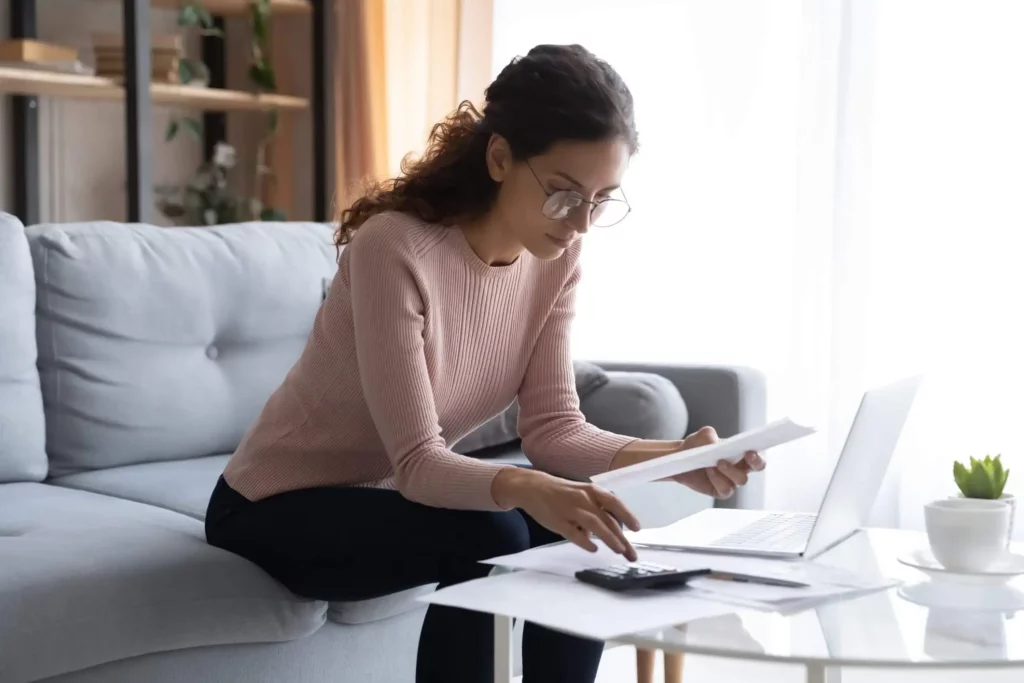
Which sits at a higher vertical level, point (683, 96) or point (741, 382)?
point (683, 96)

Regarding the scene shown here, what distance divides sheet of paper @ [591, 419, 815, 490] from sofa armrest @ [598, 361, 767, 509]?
A: 1.13m

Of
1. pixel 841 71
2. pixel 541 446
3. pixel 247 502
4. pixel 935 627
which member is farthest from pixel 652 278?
pixel 935 627

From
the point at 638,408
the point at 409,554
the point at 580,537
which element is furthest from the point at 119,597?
the point at 638,408

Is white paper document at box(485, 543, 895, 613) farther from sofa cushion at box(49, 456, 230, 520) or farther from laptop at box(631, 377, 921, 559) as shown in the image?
sofa cushion at box(49, 456, 230, 520)

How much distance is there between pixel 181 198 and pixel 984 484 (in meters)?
2.53

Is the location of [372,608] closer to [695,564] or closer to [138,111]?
[695,564]

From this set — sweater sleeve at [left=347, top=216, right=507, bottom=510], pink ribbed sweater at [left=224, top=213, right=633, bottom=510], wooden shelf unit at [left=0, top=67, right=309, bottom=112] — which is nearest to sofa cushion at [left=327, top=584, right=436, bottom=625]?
pink ribbed sweater at [left=224, top=213, right=633, bottom=510]

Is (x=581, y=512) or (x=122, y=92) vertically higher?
(x=122, y=92)

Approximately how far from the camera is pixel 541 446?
1590 millimetres

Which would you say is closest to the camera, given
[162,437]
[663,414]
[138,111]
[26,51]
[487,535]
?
[487,535]

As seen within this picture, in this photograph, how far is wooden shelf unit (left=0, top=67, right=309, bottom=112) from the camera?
2709 millimetres

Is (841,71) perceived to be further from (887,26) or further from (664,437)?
(664,437)

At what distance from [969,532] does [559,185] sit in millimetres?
554

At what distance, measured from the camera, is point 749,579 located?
1.08 metres
